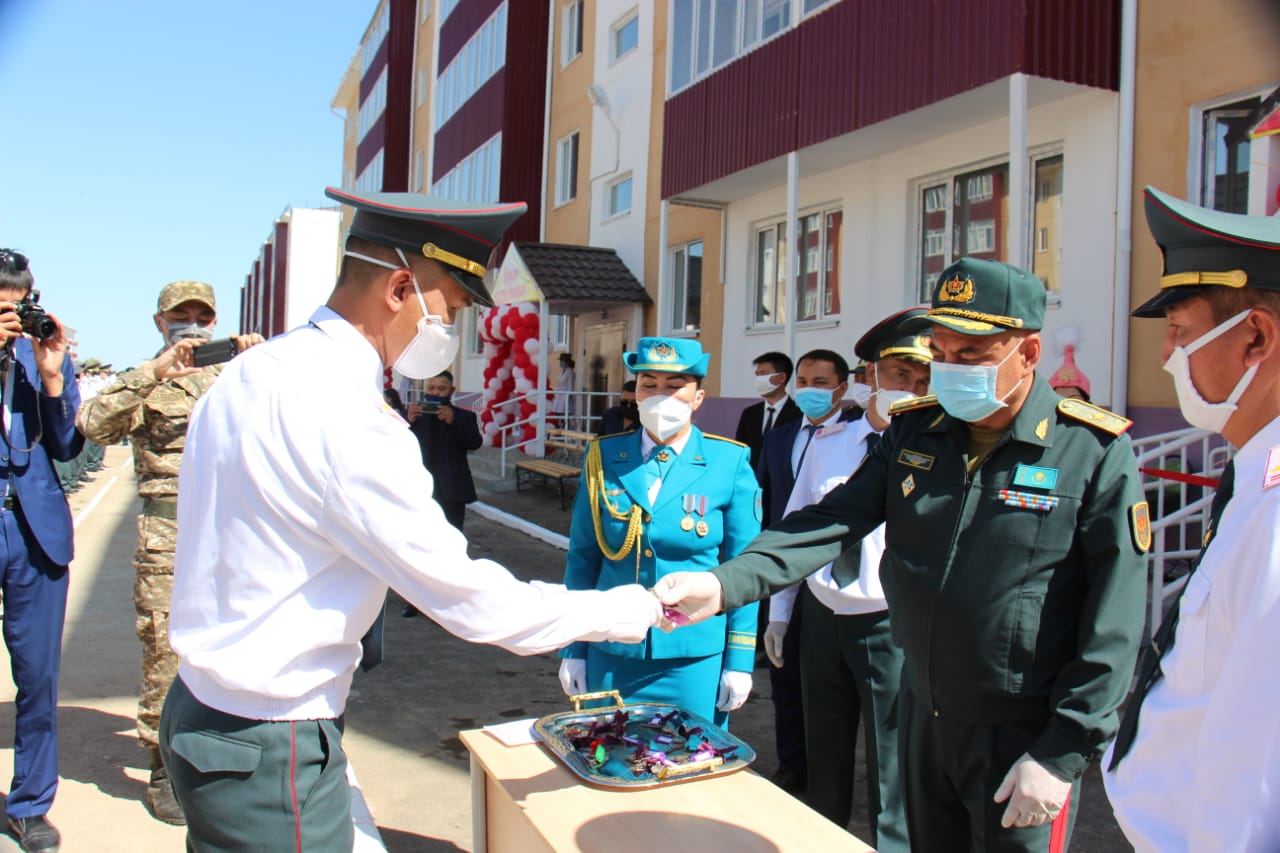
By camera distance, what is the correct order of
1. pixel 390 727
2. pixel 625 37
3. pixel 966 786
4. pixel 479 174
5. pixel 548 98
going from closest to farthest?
pixel 966 786 < pixel 390 727 < pixel 625 37 < pixel 548 98 < pixel 479 174

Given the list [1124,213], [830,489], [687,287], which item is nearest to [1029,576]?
[830,489]

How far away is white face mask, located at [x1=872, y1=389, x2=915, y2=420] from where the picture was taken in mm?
3815

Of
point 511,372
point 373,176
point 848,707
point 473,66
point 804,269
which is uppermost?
point 373,176

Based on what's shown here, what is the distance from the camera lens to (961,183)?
9.30 m

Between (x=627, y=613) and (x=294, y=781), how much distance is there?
77cm

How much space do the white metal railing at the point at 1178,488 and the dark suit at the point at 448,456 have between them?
5.42 meters

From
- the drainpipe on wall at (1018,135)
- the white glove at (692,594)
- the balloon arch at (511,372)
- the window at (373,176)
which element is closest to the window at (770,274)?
the balloon arch at (511,372)

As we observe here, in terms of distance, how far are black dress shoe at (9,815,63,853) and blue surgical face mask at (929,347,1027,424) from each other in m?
3.67

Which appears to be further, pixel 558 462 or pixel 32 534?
pixel 558 462

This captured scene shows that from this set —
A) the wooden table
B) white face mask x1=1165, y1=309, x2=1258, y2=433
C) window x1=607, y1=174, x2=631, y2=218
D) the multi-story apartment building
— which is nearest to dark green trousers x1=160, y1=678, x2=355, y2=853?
the wooden table

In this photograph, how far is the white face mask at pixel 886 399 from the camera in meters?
3.82

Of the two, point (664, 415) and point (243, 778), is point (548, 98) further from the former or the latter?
point (243, 778)

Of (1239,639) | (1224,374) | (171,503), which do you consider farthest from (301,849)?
(171,503)

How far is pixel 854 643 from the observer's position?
342 cm
